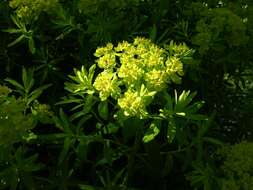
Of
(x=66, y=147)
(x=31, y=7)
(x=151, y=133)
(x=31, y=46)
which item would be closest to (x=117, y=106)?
(x=151, y=133)

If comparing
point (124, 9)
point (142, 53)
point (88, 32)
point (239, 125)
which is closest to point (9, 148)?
point (142, 53)

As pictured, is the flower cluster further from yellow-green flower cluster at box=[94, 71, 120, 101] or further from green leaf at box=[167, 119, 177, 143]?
green leaf at box=[167, 119, 177, 143]

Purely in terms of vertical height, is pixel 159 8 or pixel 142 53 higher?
pixel 159 8

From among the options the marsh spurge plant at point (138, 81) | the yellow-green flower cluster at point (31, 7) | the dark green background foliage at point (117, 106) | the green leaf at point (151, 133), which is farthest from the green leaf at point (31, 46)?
the green leaf at point (151, 133)

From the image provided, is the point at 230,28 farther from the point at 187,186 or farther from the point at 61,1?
the point at 61,1

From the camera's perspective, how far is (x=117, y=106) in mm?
2293

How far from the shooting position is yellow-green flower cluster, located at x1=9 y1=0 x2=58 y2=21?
2.82m

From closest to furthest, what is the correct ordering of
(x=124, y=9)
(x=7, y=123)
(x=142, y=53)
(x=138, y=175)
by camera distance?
1. (x=7, y=123)
2. (x=142, y=53)
3. (x=138, y=175)
4. (x=124, y=9)

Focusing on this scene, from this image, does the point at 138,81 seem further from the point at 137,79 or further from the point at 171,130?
the point at 171,130

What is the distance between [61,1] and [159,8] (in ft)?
2.36

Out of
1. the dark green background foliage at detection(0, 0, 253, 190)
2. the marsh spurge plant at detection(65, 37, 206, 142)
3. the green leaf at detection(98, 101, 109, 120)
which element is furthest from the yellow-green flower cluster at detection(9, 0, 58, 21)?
the green leaf at detection(98, 101, 109, 120)

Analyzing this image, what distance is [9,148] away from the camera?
87.6 inches

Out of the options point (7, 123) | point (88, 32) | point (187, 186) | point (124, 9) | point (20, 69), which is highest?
point (124, 9)

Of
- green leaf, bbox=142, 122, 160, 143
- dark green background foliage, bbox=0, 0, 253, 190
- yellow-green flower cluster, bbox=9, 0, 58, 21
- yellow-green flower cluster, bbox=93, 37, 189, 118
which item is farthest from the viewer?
yellow-green flower cluster, bbox=9, 0, 58, 21
